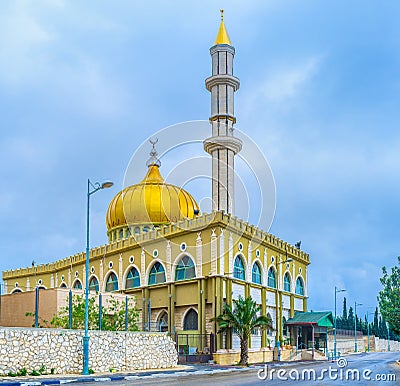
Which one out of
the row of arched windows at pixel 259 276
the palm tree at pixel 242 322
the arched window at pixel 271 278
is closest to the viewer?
the palm tree at pixel 242 322

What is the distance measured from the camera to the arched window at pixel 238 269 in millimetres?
46688

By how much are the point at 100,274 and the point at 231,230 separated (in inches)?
594

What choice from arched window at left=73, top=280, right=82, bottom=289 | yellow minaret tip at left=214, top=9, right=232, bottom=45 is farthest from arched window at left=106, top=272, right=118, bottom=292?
yellow minaret tip at left=214, top=9, right=232, bottom=45

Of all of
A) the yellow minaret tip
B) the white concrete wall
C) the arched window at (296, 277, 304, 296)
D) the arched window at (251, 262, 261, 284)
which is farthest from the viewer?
the white concrete wall

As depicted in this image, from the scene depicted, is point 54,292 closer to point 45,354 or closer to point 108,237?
point 45,354

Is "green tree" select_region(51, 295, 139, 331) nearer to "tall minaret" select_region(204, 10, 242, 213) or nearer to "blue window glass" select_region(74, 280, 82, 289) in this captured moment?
"tall minaret" select_region(204, 10, 242, 213)

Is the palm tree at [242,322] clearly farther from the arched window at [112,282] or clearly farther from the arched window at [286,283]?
the arched window at [112,282]

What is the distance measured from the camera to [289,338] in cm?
5438

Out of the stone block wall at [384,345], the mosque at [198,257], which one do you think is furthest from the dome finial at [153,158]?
the stone block wall at [384,345]

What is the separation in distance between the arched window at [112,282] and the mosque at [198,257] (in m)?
0.10

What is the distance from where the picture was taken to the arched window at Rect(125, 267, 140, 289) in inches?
2004

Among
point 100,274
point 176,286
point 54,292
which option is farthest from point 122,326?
point 100,274

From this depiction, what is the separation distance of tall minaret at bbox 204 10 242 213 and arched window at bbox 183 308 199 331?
9.11 m

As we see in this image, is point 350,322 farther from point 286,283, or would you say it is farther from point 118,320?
point 118,320
